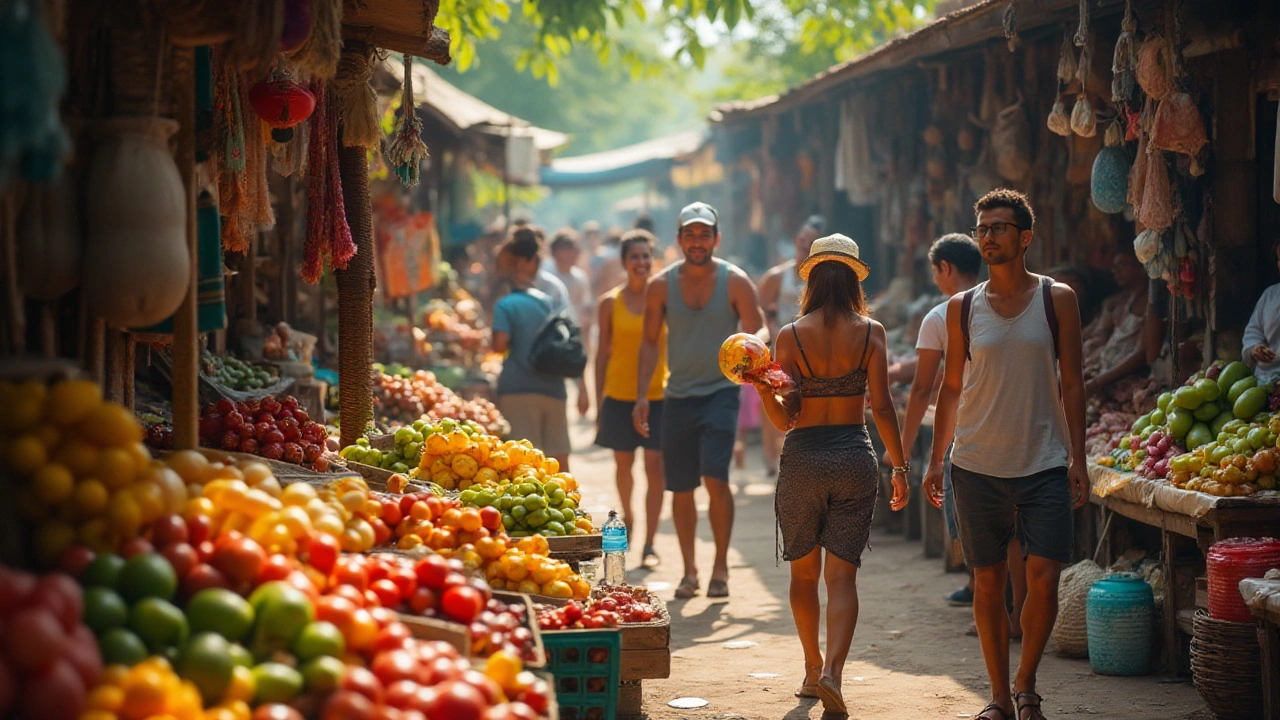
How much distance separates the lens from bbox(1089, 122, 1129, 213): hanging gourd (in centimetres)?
827

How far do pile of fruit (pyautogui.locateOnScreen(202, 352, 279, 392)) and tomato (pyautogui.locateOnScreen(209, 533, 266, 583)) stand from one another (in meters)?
4.72

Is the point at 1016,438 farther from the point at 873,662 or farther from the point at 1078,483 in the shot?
the point at 873,662

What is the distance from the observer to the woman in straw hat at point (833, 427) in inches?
232

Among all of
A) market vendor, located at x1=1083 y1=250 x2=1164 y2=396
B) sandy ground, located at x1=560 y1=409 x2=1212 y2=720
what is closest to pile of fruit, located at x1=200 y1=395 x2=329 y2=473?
sandy ground, located at x1=560 y1=409 x2=1212 y2=720

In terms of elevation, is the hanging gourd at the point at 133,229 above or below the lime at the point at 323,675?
above

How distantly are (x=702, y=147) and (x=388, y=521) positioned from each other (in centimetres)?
1956

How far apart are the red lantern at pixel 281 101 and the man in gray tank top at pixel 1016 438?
2889 mm

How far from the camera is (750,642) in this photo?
24.1 feet

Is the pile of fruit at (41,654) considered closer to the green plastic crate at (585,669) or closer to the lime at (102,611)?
the lime at (102,611)

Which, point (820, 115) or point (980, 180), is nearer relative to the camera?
point (980, 180)

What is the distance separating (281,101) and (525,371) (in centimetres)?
395

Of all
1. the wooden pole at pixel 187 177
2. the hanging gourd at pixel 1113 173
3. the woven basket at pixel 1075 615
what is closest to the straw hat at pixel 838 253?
the woven basket at pixel 1075 615

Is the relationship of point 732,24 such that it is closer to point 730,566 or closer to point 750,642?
point 730,566

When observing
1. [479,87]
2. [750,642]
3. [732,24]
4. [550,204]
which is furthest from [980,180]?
[550,204]
